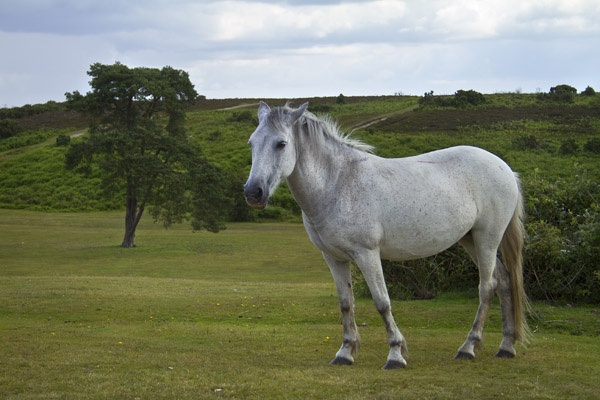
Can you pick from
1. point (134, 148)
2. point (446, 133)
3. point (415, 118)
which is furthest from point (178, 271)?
A: point (415, 118)

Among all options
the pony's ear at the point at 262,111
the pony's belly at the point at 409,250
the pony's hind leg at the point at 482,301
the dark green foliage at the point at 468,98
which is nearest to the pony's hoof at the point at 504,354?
the pony's hind leg at the point at 482,301

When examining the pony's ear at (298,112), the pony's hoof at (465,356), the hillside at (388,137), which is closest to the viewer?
the pony's ear at (298,112)

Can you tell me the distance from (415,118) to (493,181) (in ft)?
210

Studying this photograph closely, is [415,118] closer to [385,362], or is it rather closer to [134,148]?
[134,148]

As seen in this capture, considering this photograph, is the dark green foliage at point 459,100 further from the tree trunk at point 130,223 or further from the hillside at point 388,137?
the tree trunk at point 130,223

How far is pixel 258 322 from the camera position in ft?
Result: 38.4

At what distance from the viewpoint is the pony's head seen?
684cm

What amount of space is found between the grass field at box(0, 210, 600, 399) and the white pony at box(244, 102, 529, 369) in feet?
2.23

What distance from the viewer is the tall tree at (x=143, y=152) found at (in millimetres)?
34344

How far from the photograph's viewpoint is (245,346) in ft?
29.9

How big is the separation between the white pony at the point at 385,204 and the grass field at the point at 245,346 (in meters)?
0.68

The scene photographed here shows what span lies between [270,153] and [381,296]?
73.1 inches

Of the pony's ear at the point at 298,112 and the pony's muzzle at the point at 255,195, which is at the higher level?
the pony's ear at the point at 298,112

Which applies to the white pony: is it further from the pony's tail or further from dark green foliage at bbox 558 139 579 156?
dark green foliage at bbox 558 139 579 156
